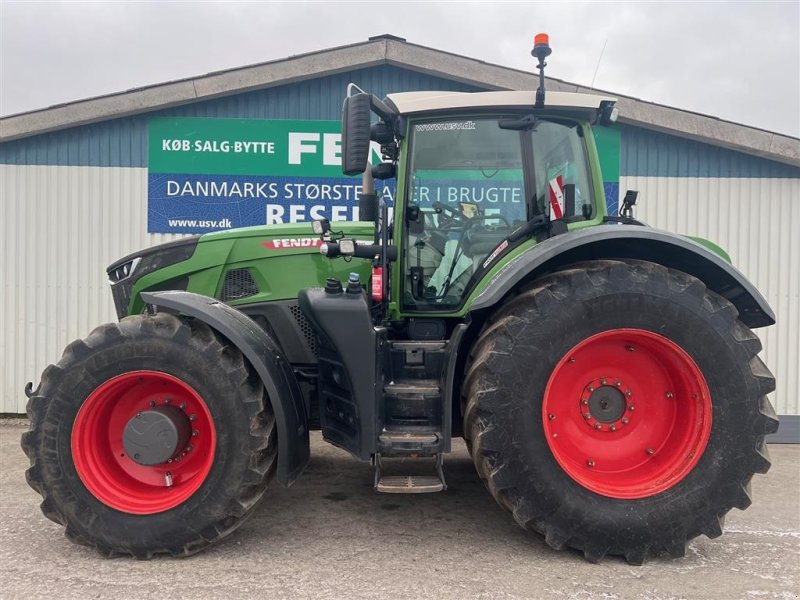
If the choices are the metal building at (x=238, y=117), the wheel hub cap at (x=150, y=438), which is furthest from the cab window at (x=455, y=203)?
the metal building at (x=238, y=117)

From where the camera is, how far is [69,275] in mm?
6645

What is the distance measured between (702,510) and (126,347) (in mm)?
3062

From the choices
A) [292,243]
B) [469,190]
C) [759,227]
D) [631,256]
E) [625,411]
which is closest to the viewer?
[625,411]

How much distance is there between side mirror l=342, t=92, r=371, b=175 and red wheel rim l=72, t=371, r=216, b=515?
1464 millimetres

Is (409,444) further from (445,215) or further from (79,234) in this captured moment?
(79,234)

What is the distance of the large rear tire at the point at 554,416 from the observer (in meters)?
2.92

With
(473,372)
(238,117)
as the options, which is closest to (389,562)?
(473,372)

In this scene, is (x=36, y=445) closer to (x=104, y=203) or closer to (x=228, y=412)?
(x=228, y=412)

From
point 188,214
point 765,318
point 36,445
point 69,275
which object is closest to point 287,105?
point 188,214

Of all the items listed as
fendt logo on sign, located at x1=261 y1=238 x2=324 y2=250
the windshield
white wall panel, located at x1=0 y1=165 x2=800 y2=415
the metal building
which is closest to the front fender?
the windshield

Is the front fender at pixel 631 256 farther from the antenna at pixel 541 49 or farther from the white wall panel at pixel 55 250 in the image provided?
the white wall panel at pixel 55 250

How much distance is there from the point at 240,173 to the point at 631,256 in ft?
15.5

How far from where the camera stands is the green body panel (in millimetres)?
3826

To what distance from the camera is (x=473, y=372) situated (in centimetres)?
303
